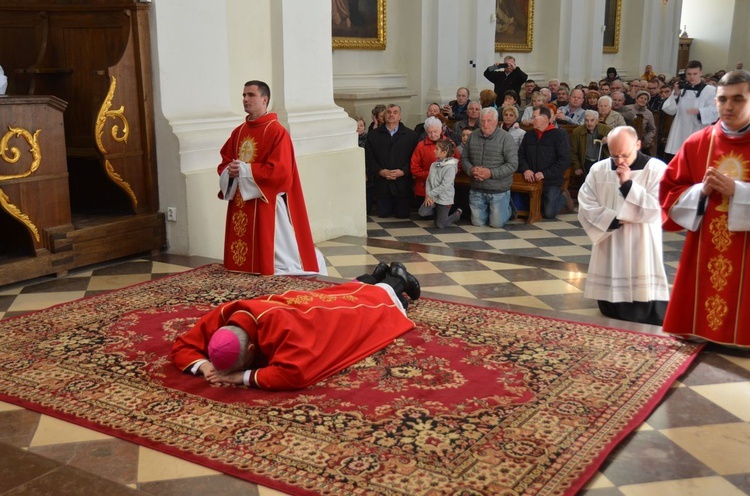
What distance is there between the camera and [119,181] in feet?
23.0

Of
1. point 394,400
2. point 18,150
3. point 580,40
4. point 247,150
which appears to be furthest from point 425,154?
point 580,40

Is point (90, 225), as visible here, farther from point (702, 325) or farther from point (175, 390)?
point (702, 325)

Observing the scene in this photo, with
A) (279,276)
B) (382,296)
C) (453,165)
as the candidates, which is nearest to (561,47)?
(453,165)

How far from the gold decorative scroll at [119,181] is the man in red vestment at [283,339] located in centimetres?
302

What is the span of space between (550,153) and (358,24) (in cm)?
420

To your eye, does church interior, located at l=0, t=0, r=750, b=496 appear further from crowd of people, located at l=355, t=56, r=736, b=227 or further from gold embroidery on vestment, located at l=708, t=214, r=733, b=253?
gold embroidery on vestment, located at l=708, t=214, r=733, b=253

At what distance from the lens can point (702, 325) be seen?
15.5ft

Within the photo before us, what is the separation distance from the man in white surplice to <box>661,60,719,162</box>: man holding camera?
6.08 m

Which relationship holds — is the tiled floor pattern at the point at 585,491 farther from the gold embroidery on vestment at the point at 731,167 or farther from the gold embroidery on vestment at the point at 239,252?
the gold embroidery on vestment at the point at 731,167

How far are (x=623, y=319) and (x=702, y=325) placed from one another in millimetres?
1072

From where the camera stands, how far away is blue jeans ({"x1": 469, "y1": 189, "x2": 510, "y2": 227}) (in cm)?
942

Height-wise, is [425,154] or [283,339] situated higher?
[425,154]

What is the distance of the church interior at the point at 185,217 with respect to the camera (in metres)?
3.37

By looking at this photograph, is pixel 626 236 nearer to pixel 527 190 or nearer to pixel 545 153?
pixel 527 190
